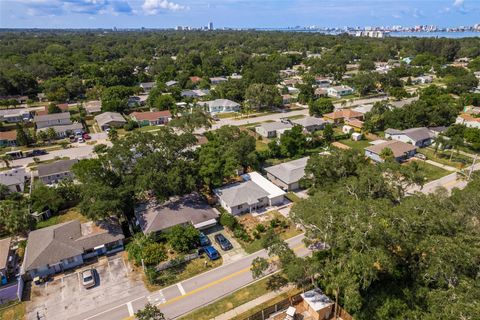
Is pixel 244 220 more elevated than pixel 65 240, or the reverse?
pixel 65 240

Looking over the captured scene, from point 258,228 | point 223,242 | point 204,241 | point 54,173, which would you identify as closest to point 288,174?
point 258,228

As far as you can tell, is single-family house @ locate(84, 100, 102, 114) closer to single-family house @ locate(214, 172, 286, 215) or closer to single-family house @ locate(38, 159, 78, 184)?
single-family house @ locate(38, 159, 78, 184)

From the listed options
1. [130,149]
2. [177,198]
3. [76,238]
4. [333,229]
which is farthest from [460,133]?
[76,238]

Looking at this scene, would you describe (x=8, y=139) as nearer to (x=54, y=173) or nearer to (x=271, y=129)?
(x=54, y=173)

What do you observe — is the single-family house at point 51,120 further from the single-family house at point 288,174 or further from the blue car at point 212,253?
the blue car at point 212,253

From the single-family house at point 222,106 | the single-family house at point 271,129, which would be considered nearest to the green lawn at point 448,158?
the single-family house at point 271,129

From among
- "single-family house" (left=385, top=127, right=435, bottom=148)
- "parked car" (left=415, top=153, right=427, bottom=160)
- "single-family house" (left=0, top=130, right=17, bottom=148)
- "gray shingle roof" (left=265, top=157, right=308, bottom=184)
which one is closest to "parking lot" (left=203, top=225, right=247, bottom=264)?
"gray shingle roof" (left=265, top=157, right=308, bottom=184)

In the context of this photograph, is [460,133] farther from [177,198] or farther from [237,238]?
[177,198]
